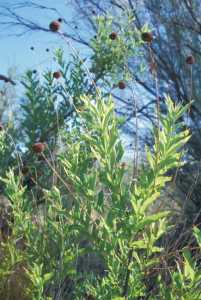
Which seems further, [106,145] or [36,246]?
[36,246]

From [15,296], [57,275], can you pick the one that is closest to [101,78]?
[15,296]

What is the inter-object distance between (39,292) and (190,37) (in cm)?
497

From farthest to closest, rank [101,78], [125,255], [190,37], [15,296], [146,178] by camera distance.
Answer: [190,37] < [101,78] < [15,296] < [125,255] < [146,178]

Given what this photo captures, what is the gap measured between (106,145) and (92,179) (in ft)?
0.44

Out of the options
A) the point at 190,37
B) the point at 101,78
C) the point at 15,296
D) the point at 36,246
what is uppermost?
the point at 190,37

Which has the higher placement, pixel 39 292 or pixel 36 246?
pixel 36 246

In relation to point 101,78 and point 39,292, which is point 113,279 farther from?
point 101,78

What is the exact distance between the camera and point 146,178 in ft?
6.75

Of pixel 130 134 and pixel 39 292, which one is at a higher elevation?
pixel 130 134

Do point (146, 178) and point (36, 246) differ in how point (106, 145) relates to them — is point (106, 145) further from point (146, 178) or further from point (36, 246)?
point (36, 246)

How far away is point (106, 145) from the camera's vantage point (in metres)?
2.06

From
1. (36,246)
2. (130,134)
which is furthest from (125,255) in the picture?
(130,134)

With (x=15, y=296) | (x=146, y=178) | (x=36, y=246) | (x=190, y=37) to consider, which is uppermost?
(x=190, y=37)

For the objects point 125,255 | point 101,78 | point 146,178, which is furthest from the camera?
Result: point 101,78
